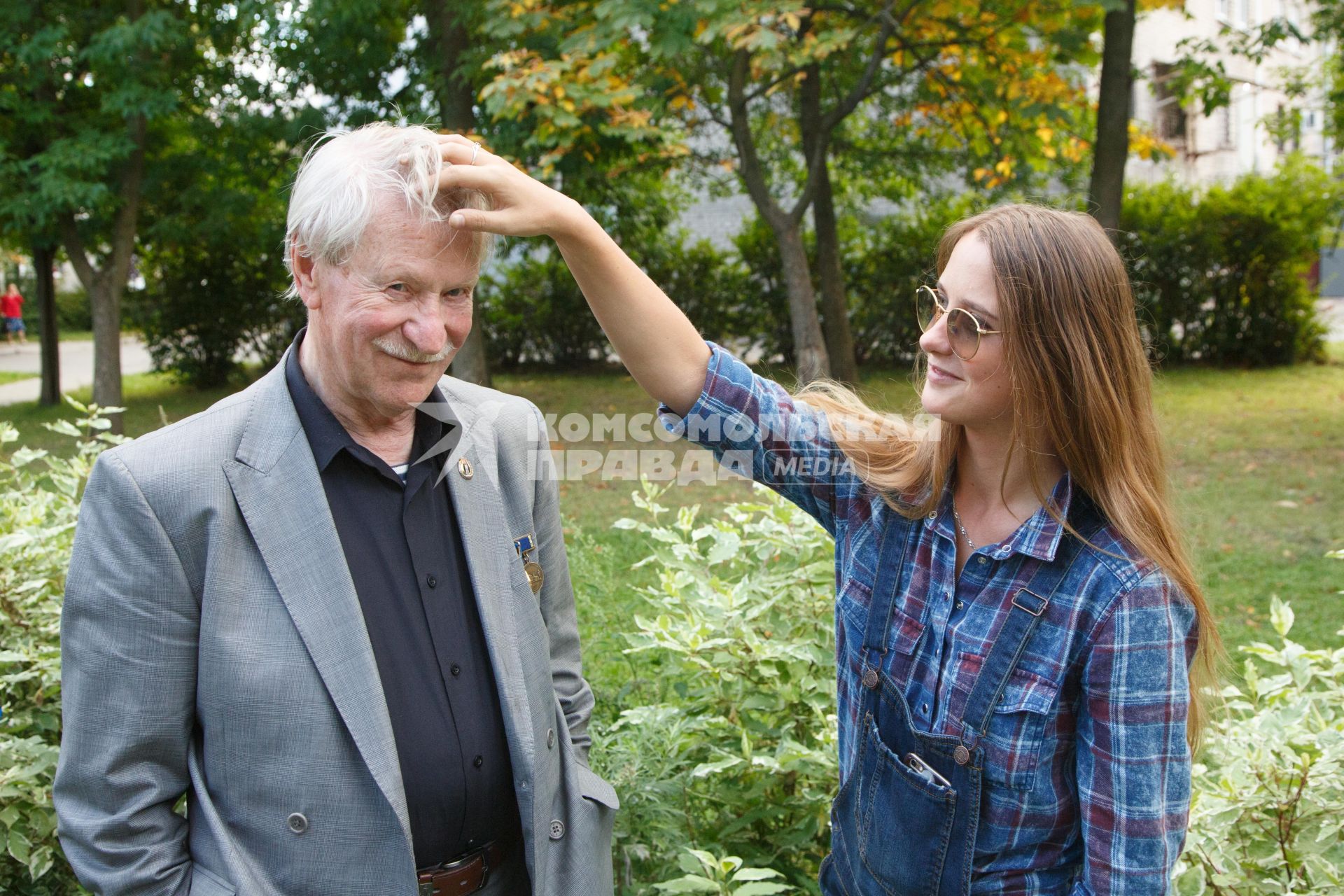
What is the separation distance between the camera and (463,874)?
183cm

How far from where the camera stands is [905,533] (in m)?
1.70

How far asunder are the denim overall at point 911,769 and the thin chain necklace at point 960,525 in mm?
60

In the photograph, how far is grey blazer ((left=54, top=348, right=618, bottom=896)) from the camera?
63.1 inches

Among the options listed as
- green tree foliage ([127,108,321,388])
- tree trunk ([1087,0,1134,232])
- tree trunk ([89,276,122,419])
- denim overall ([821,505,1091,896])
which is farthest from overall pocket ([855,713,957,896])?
tree trunk ([89,276,122,419])

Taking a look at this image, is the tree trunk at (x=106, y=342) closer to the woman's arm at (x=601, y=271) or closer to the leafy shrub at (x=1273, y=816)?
the woman's arm at (x=601, y=271)

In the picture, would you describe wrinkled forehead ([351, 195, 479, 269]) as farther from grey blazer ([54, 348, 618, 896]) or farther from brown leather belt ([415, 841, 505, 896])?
brown leather belt ([415, 841, 505, 896])

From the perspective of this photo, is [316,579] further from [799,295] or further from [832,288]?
[832,288]

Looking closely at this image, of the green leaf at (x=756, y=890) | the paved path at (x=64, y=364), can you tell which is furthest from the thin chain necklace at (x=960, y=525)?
the paved path at (x=64, y=364)

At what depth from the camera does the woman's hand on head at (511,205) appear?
1594mm

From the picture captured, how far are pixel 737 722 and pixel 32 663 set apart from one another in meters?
1.80

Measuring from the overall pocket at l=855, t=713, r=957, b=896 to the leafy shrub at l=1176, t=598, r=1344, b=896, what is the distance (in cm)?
92

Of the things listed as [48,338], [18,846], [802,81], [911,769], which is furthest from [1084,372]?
[48,338]

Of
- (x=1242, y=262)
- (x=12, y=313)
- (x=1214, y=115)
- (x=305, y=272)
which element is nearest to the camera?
(x=305, y=272)

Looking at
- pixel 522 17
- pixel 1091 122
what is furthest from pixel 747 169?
pixel 1091 122
